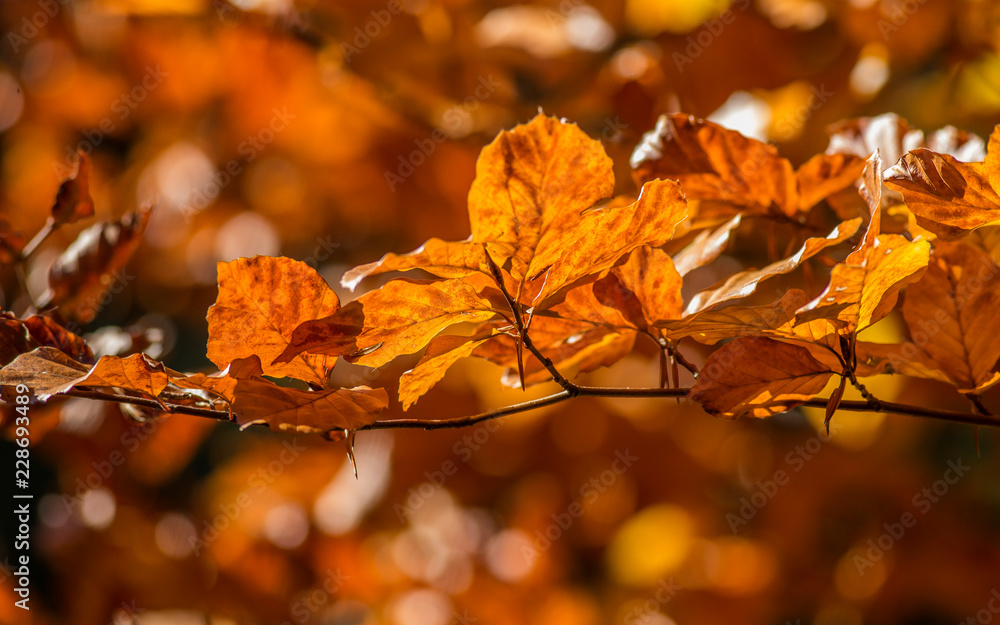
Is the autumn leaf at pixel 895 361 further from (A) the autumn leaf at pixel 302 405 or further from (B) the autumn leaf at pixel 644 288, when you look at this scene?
(A) the autumn leaf at pixel 302 405

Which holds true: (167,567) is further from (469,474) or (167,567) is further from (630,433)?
(630,433)

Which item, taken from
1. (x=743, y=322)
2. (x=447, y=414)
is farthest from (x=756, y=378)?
(x=447, y=414)

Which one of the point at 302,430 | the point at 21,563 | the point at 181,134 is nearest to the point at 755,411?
the point at 302,430

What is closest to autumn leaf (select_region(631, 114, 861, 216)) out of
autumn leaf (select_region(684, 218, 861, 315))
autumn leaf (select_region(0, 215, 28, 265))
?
autumn leaf (select_region(684, 218, 861, 315))

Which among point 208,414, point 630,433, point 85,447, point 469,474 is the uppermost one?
point 208,414

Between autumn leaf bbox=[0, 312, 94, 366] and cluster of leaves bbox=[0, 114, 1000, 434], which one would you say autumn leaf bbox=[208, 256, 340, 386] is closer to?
cluster of leaves bbox=[0, 114, 1000, 434]

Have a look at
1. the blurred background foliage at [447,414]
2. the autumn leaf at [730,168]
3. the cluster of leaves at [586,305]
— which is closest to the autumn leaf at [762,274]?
the cluster of leaves at [586,305]
